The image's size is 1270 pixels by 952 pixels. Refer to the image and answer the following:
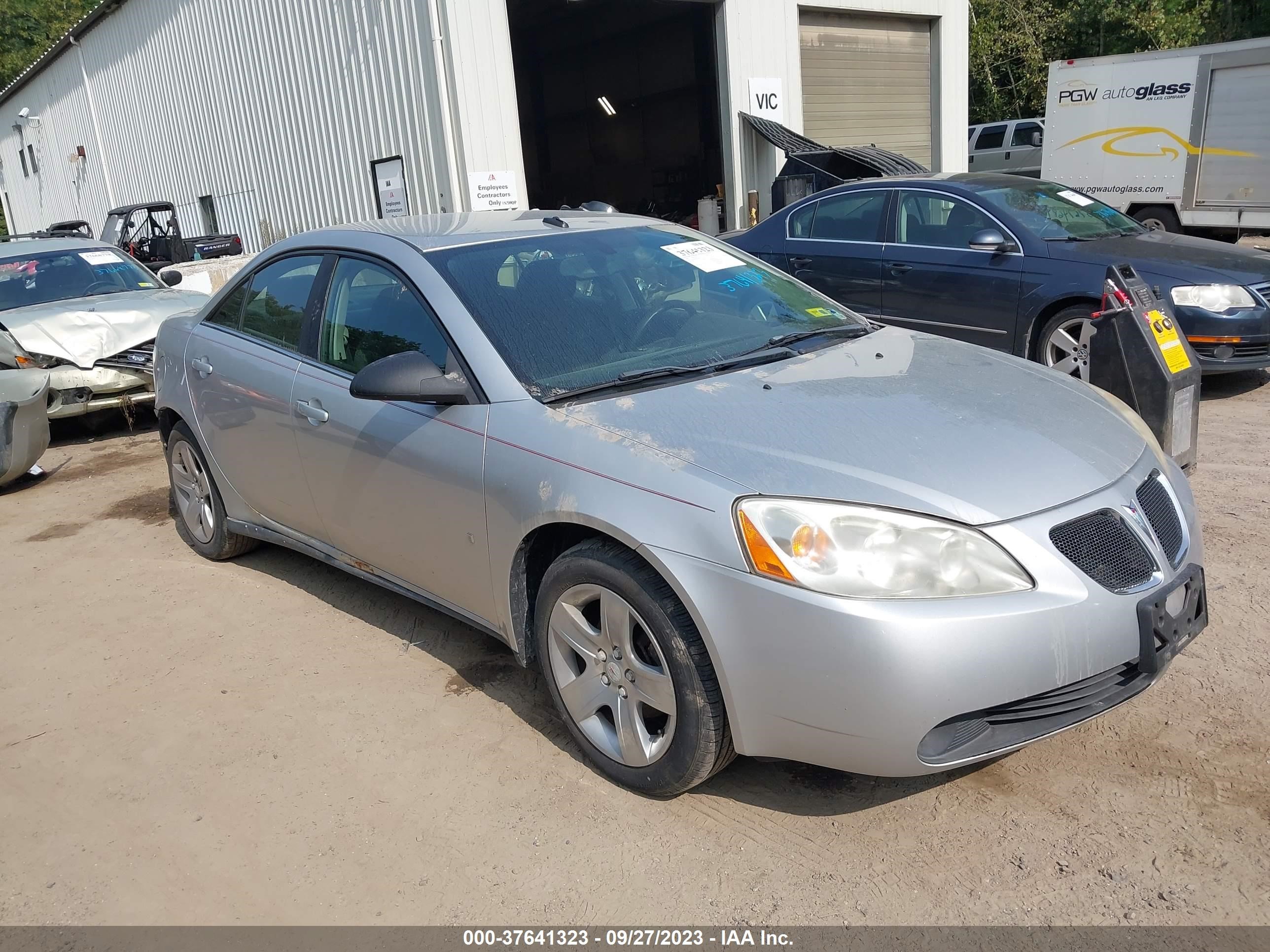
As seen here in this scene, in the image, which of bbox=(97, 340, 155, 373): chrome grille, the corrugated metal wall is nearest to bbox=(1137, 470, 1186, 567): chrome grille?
bbox=(97, 340, 155, 373): chrome grille

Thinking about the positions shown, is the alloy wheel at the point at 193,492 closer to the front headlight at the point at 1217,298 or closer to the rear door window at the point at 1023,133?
the front headlight at the point at 1217,298

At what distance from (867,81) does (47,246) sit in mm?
11892

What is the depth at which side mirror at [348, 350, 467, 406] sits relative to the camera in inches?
132

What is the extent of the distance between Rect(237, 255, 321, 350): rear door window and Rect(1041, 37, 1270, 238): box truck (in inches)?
507

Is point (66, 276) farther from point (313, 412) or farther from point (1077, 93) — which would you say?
point (1077, 93)

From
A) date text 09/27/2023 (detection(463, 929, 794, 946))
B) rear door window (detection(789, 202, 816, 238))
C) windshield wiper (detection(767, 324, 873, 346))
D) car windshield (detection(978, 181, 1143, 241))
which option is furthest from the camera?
rear door window (detection(789, 202, 816, 238))

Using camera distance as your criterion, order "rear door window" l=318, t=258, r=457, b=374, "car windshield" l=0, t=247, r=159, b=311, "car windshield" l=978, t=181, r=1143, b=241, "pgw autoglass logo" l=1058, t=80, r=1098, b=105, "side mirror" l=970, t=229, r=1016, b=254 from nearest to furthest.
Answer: "rear door window" l=318, t=258, r=457, b=374
"side mirror" l=970, t=229, r=1016, b=254
"car windshield" l=978, t=181, r=1143, b=241
"car windshield" l=0, t=247, r=159, b=311
"pgw autoglass logo" l=1058, t=80, r=1098, b=105

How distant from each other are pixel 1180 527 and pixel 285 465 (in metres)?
3.29

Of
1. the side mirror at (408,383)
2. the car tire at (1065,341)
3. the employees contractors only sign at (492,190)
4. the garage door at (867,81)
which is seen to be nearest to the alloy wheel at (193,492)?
the side mirror at (408,383)

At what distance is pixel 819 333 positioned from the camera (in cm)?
396

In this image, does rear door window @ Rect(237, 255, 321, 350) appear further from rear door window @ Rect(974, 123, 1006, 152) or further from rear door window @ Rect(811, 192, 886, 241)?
rear door window @ Rect(974, 123, 1006, 152)

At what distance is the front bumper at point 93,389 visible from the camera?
822 centimetres

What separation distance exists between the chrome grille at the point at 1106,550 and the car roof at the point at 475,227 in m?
2.27

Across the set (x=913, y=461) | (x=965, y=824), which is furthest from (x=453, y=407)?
(x=965, y=824)
